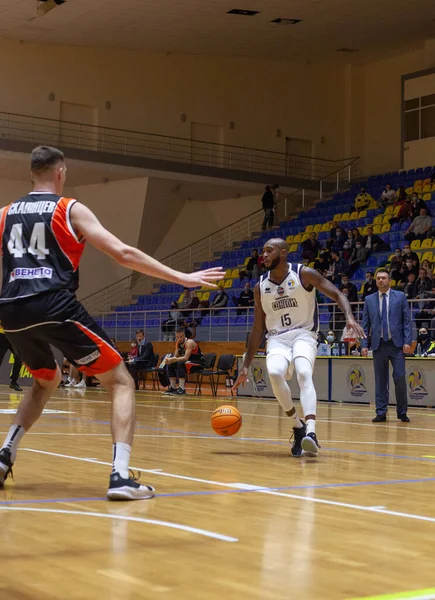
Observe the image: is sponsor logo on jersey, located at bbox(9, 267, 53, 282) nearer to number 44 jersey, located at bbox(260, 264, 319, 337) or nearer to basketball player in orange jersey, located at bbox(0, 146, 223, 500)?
basketball player in orange jersey, located at bbox(0, 146, 223, 500)

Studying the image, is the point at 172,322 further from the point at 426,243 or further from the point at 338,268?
the point at 426,243

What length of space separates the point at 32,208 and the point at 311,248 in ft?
71.4

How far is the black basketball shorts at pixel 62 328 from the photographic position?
5.57 m

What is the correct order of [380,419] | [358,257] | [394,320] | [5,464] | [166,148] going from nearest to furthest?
[5,464], [380,419], [394,320], [358,257], [166,148]

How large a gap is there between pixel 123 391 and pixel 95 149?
27.1 meters

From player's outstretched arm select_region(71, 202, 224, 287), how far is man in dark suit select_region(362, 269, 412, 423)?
8388 mm

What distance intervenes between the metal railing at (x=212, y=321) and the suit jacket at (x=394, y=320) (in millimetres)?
5237

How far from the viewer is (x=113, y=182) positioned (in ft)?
109

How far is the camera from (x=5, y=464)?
5.98 metres

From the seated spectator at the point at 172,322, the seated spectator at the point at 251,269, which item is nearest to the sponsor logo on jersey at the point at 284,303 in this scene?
the seated spectator at the point at 172,322

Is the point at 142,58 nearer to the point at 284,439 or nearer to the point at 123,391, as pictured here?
the point at 284,439

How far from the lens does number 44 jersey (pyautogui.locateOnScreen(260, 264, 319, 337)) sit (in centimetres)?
873

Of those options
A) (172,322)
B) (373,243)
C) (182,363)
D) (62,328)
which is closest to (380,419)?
(62,328)

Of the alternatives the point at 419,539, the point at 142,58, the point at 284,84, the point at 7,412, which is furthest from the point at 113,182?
the point at 419,539
